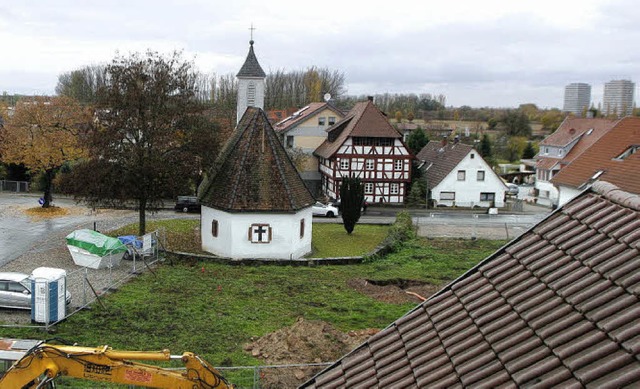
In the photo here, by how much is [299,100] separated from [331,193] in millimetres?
53271

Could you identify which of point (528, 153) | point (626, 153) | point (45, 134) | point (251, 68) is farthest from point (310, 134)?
point (528, 153)

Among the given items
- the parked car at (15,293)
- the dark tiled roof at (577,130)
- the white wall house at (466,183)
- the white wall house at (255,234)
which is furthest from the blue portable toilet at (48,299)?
the dark tiled roof at (577,130)

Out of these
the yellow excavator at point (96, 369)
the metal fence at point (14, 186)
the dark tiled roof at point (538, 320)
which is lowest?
the metal fence at point (14, 186)

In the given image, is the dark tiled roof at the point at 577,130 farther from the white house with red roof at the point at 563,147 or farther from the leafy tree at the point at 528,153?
the leafy tree at the point at 528,153

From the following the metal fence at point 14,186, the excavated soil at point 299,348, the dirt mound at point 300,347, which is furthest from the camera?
the metal fence at point 14,186

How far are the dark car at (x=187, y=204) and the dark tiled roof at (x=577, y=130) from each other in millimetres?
36570

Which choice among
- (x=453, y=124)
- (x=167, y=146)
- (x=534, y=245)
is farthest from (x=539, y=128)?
(x=534, y=245)

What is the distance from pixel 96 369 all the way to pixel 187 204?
33340mm

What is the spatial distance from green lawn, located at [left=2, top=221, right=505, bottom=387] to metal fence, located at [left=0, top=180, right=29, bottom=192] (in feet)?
88.0

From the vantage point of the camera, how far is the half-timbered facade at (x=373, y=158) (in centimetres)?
4959

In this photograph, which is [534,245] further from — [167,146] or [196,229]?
[196,229]

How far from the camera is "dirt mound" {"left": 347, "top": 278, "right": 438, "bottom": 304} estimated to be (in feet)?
77.1

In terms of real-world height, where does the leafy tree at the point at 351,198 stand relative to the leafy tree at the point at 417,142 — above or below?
below

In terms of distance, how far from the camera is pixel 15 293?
20469 mm
